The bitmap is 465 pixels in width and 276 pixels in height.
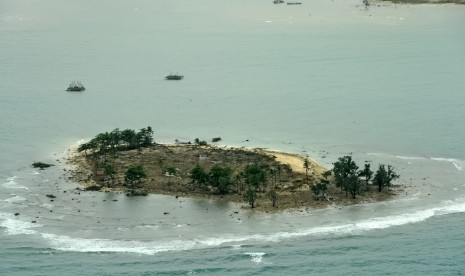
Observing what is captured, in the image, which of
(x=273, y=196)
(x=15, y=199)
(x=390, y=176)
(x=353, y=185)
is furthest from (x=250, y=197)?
(x=15, y=199)

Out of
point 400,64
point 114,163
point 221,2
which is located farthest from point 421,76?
point 221,2

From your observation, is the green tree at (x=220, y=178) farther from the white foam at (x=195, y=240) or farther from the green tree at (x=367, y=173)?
the green tree at (x=367, y=173)

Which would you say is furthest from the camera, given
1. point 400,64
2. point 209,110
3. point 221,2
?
point 221,2

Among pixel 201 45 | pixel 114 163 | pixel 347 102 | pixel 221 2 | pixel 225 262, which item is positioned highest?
pixel 221 2

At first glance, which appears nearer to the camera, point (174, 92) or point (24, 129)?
point (24, 129)

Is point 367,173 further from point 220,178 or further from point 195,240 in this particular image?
point 195,240

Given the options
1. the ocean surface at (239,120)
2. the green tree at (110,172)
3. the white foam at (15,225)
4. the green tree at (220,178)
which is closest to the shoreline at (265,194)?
the green tree at (220,178)

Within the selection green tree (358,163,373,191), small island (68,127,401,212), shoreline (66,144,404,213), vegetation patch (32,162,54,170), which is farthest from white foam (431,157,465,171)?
vegetation patch (32,162,54,170)

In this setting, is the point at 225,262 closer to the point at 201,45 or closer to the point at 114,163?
the point at 114,163

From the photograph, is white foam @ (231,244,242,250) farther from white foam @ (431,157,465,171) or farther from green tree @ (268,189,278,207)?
white foam @ (431,157,465,171)
